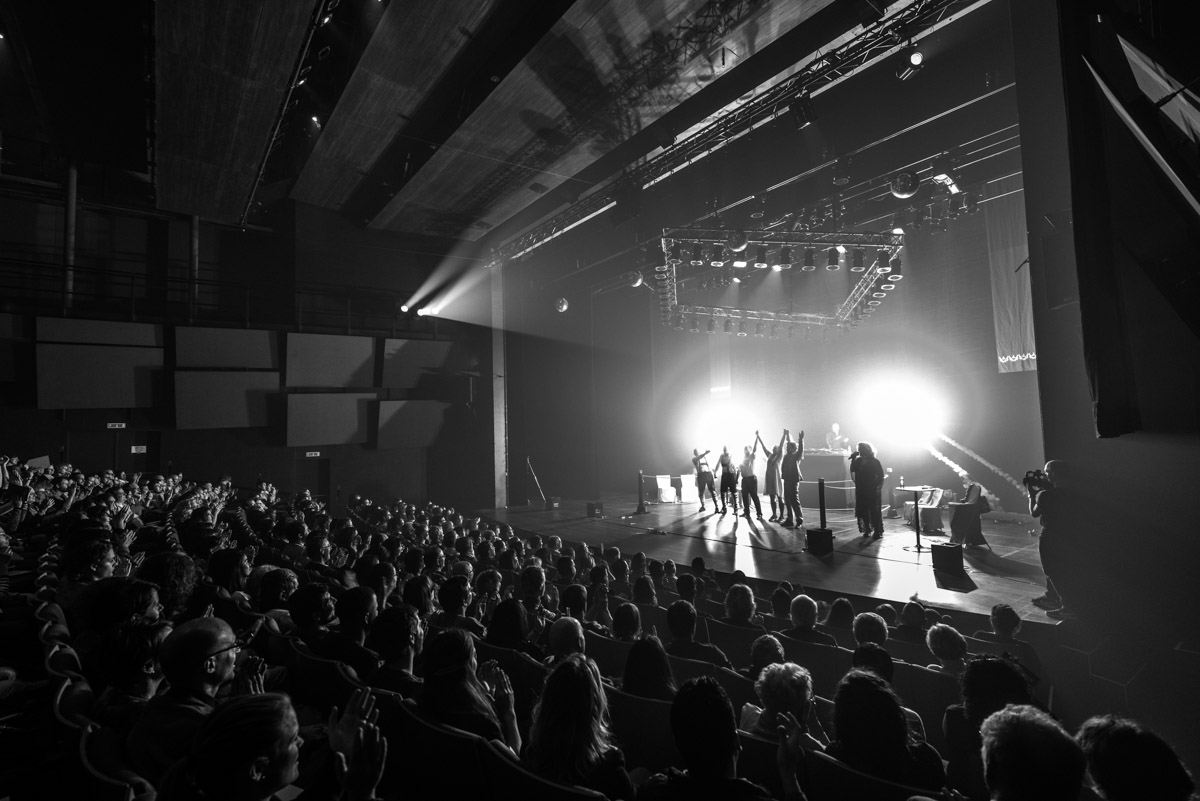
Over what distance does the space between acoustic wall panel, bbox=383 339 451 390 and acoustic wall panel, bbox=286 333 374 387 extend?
44 centimetres

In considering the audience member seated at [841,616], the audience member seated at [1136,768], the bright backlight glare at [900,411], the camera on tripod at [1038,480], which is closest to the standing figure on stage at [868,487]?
the camera on tripod at [1038,480]

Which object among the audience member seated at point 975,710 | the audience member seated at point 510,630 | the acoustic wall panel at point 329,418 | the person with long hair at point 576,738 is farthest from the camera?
the acoustic wall panel at point 329,418

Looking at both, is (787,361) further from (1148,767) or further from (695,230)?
(1148,767)

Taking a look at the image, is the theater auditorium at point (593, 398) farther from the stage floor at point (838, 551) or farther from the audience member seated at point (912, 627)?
the stage floor at point (838, 551)

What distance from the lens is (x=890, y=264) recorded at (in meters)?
11.7

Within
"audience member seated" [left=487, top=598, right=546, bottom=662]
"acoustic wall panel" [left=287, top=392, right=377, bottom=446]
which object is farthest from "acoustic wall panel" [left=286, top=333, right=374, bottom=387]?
"audience member seated" [left=487, top=598, right=546, bottom=662]

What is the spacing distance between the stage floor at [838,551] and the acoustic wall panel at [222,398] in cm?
637

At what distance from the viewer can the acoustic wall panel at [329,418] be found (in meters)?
13.8

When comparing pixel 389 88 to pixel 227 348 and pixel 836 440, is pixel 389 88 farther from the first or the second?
pixel 836 440

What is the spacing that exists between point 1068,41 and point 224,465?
1571cm

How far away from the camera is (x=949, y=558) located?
6812mm

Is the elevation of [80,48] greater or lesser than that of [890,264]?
greater

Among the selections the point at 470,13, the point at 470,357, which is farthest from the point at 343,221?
the point at 470,13

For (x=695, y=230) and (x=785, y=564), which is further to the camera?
(x=695, y=230)
